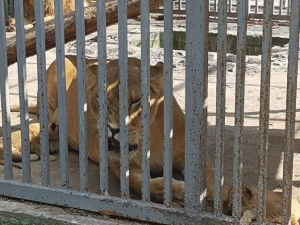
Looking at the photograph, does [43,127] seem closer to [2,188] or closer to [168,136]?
[2,188]

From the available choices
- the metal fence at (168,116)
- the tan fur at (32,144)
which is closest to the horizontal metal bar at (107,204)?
the metal fence at (168,116)

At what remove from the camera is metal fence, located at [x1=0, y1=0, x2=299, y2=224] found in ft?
11.1

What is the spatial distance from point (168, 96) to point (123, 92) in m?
0.28

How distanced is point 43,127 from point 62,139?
5.6 inches

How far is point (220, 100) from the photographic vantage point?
3.45 metres

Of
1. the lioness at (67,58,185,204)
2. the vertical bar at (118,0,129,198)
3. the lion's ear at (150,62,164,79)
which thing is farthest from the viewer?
the lion's ear at (150,62,164,79)

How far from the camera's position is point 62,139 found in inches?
155

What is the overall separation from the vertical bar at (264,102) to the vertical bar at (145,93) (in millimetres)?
632

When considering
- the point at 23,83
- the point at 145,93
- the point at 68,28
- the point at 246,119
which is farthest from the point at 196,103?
the point at 246,119

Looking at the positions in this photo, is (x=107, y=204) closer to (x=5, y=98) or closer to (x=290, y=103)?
(x=5, y=98)

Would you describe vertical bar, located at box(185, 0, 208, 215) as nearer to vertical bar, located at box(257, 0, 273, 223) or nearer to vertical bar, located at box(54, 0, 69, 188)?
vertical bar, located at box(257, 0, 273, 223)

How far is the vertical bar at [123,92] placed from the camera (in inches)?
141

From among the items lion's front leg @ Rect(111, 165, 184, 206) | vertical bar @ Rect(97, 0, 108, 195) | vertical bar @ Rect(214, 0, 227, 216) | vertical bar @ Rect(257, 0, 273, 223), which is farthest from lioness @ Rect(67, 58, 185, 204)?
vertical bar @ Rect(257, 0, 273, 223)

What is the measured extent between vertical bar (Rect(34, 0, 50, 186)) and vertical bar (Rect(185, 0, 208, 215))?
0.88 metres
